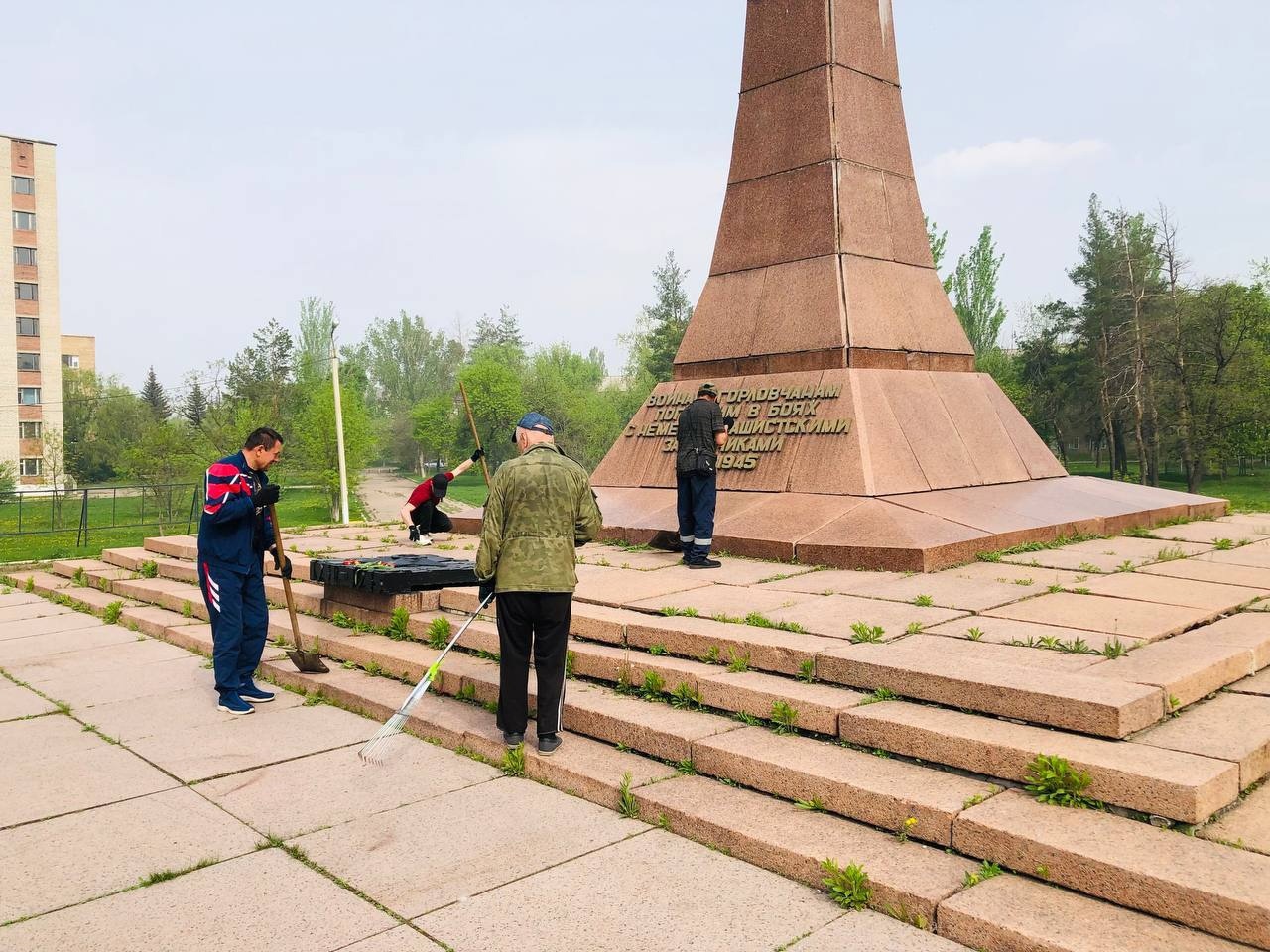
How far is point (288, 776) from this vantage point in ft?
16.3

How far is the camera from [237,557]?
6.13 metres

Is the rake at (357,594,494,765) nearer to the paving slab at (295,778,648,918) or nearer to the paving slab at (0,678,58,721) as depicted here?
the paving slab at (295,778,648,918)

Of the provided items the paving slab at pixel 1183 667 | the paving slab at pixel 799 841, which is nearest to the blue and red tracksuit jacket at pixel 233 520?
the paving slab at pixel 799 841

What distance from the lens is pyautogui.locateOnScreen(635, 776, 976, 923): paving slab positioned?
3330 mm

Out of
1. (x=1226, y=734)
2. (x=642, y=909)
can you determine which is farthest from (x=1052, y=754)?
(x=642, y=909)

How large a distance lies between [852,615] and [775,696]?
145 centimetres

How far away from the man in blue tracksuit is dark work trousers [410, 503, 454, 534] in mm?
4509

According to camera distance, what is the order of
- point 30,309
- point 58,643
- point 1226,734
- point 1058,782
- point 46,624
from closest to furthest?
point 1058,782, point 1226,734, point 58,643, point 46,624, point 30,309

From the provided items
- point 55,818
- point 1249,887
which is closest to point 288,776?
point 55,818

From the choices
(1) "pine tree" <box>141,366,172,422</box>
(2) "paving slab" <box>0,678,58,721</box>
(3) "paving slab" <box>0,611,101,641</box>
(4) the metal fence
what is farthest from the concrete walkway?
(1) "pine tree" <box>141,366,172,422</box>

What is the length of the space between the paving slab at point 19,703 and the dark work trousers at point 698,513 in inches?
189

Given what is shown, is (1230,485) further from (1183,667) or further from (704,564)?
(1183,667)

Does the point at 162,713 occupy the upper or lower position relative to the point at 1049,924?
lower

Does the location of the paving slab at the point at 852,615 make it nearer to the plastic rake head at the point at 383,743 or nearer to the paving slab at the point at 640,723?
the paving slab at the point at 640,723
